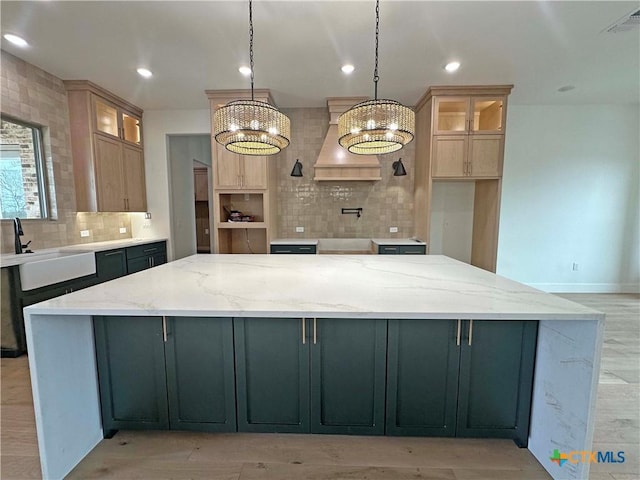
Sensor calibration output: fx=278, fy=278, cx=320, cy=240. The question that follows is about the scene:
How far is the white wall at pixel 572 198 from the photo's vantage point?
420cm

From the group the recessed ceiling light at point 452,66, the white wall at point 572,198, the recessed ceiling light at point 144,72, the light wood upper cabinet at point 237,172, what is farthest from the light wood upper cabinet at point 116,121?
the white wall at point 572,198

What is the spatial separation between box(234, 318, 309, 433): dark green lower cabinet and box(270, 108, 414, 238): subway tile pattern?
304 centimetres

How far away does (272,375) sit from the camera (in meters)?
1.49

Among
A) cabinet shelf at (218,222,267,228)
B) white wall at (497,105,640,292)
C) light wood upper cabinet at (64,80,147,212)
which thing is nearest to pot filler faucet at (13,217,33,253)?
light wood upper cabinet at (64,80,147,212)

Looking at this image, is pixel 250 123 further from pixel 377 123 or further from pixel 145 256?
pixel 145 256

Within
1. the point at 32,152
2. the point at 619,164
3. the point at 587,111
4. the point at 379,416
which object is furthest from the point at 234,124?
the point at 619,164

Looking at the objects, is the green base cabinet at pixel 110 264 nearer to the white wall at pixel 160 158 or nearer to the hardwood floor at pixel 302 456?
the white wall at pixel 160 158

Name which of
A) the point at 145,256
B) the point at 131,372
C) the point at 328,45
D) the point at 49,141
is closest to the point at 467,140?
the point at 328,45

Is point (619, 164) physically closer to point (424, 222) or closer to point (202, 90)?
point (424, 222)

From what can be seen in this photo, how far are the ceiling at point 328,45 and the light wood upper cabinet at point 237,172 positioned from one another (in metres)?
0.89

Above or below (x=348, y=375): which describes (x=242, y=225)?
above

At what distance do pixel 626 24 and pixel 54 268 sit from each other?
5520 millimetres

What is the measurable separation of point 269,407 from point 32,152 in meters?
3.82

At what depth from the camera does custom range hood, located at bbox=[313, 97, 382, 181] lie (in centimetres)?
379
